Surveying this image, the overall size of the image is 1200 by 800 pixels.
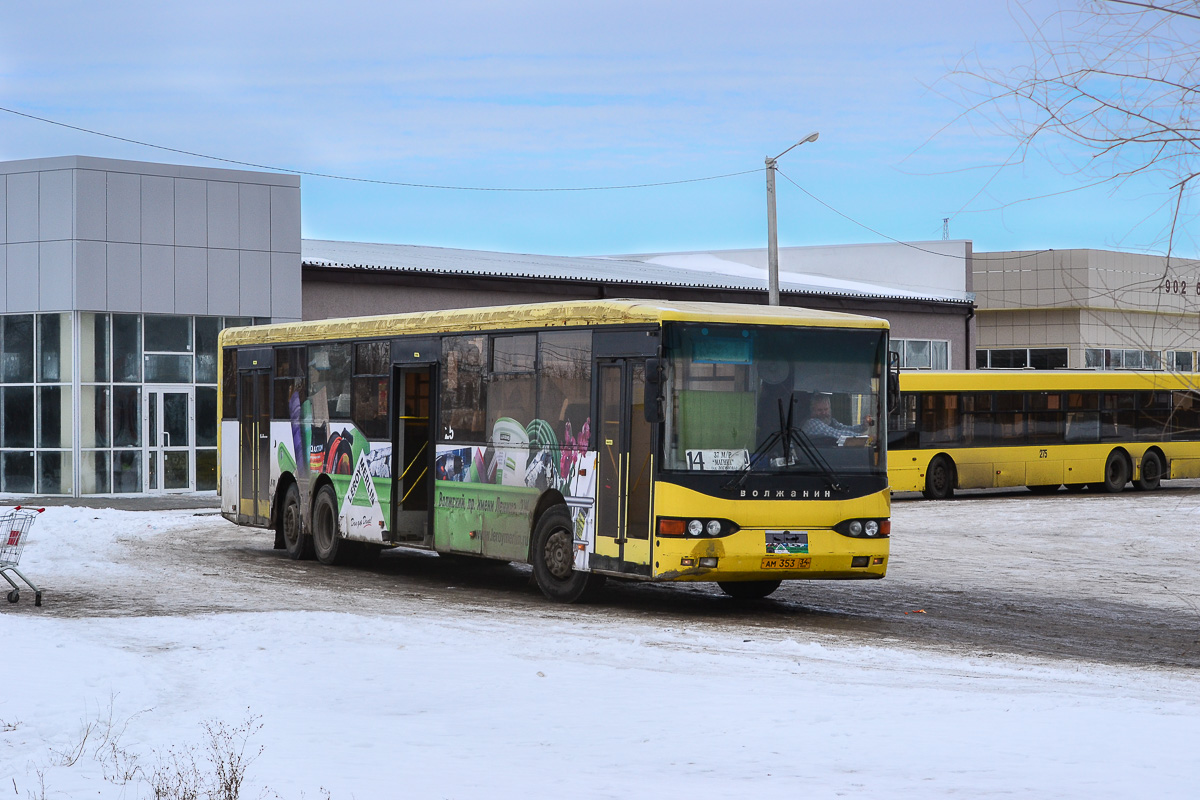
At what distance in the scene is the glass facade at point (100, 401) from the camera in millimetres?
34438

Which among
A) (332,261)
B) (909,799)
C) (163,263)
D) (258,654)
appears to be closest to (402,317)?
(258,654)

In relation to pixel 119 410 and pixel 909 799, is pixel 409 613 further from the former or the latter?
pixel 119 410

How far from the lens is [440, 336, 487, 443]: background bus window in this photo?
16.9 metres

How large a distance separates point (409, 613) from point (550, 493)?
2121mm

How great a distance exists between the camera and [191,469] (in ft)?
117

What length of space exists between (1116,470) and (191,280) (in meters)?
22.9

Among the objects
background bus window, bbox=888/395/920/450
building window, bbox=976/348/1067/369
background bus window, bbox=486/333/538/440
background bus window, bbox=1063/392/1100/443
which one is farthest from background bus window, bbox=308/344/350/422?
building window, bbox=976/348/1067/369

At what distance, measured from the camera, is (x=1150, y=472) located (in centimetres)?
3903

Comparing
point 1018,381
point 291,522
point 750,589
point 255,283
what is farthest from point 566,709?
point 1018,381

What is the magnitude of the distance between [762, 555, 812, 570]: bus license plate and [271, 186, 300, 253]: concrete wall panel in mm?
24765

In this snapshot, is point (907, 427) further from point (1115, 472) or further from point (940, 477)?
point (1115, 472)

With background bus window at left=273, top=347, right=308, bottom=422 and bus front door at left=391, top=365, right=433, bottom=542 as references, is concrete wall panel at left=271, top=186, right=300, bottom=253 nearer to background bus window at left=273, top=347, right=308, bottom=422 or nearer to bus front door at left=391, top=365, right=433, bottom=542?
Result: background bus window at left=273, top=347, right=308, bottom=422

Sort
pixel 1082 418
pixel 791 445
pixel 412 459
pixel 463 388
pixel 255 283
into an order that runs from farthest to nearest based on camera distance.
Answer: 1. pixel 1082 418
2. pixel 255 283
3. pixel 412 459
4. pixel 463 388
5. pixel 791 445

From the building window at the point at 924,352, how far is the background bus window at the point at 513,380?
37.4 m
